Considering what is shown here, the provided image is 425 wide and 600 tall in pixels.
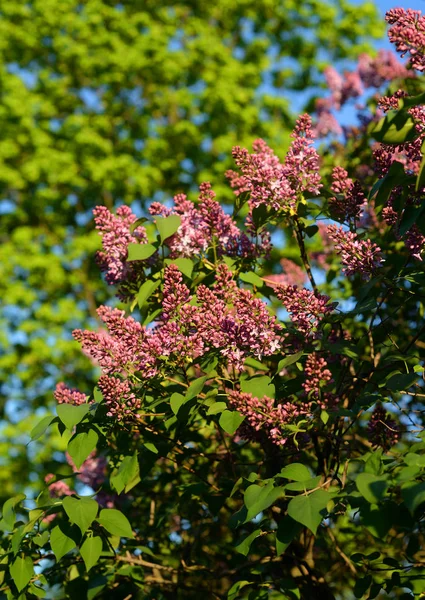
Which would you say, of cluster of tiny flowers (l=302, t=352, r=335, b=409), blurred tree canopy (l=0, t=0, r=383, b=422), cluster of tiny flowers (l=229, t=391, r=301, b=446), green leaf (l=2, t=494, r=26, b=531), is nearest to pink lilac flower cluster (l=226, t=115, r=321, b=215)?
cluster of tiny flowers (l=302, t=352, r=335, b=409)

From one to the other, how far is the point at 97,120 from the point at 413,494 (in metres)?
16.0

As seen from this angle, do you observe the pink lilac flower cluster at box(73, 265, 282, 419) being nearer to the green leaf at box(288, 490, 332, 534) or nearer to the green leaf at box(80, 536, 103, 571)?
the green leaf at box(80, 536, 103, 571)

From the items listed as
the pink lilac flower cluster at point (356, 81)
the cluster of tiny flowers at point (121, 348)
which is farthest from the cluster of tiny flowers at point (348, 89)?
the cluster of tiny flowers at point (121, 348)

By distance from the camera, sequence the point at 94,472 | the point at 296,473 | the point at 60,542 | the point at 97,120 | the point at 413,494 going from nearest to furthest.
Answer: the point at 413,494, the point at 296,473, the point at 60,542, the point at 94,472, the point at 97,120

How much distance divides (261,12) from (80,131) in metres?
6.55

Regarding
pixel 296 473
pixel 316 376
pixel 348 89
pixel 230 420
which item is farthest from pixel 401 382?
pixel 348 89

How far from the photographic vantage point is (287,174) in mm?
2646

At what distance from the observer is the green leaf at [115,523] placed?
238cm

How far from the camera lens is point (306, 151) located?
2.63m

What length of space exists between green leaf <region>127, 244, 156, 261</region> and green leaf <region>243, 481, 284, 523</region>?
98cm

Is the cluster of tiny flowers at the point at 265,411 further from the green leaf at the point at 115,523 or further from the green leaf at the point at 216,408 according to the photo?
the green leaf at the point at 115,523

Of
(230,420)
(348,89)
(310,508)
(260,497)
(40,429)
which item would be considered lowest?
(310,508)

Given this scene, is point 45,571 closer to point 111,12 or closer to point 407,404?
point 407,404

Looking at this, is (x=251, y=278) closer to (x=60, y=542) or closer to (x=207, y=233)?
(x=207, y=233)
